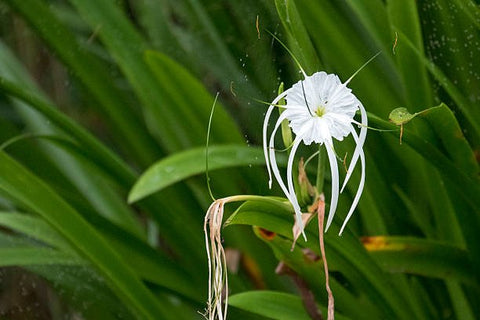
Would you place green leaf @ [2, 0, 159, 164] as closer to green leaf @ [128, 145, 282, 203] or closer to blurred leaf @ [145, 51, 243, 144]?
blurred leaf @ [145, 51, 243, 144]

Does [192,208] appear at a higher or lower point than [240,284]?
higher

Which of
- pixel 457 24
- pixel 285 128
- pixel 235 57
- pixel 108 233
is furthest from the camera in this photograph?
pixel 235 57

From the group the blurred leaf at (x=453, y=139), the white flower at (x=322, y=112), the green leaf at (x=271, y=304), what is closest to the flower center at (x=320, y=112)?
the white flower at (x=322, y=112)

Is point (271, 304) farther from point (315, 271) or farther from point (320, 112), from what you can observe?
point (320, 112)

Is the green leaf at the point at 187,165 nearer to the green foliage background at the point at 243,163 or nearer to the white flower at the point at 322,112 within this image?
the green foliage background at the point at 243,163

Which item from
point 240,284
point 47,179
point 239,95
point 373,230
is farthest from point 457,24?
point 47,179

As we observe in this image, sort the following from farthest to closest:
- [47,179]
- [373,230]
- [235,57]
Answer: [47,179]
[235,57]
[373,230]

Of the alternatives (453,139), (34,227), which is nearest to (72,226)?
(34,227)

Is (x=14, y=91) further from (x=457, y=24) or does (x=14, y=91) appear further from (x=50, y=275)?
(x=457, y=24)
